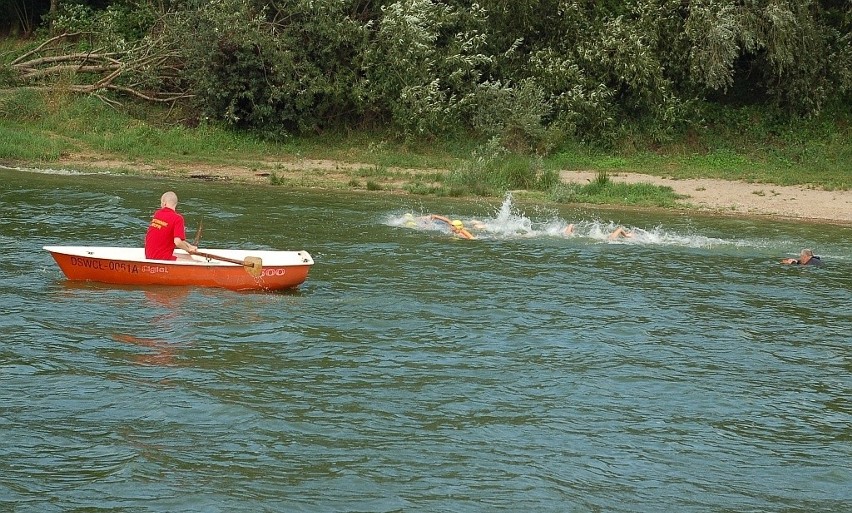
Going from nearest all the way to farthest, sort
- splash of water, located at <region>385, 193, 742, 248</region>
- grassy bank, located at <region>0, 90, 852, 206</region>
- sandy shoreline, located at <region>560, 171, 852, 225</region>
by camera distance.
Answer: splash of water, located at <region>385, 193, 742, 248</region> < sandy shoreline, located at <region>560, 171, 852, 225</region> < grassy bank, located at <region>0, 90, 852, 206</region>

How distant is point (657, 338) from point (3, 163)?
1917 cm

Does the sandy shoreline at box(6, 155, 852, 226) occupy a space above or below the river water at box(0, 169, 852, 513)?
above

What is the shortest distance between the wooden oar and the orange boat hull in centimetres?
7

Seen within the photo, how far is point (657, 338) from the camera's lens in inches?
582

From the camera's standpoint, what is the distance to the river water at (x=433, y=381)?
380 inches

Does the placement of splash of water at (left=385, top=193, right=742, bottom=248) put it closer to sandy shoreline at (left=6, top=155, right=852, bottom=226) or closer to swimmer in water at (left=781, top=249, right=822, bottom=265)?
swimmer in water at (left=781, top=249, right=822, bottom=265)

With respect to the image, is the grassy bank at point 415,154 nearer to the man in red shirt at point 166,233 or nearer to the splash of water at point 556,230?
the splash of water at point 556,230

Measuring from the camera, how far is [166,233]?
52.5 ft

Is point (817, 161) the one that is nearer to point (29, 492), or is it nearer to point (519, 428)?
point (519, 428)

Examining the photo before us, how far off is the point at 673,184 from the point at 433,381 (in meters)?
17.0

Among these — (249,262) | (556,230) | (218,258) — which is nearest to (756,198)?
(556,230)

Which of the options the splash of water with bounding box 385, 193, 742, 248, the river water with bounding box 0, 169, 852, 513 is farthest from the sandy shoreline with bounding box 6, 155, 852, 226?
the river water with bounding box 0, 169, 852, 513

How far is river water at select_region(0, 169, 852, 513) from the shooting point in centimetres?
964

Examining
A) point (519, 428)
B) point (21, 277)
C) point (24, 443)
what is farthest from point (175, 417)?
point (21, 277)
